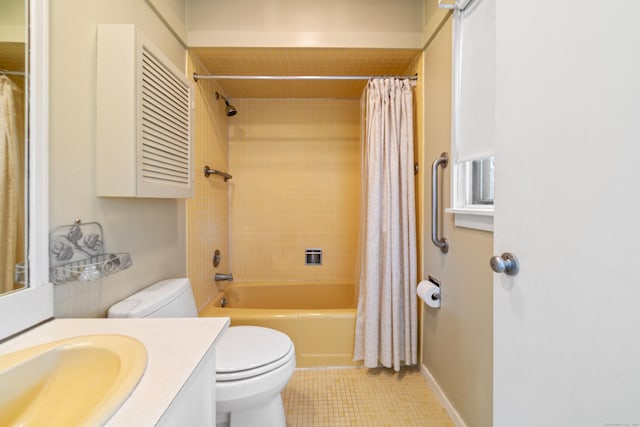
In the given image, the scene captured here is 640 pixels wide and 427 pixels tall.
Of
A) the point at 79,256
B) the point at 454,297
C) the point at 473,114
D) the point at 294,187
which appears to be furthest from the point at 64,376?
the point at 294,187

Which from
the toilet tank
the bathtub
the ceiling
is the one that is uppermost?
the ceiling

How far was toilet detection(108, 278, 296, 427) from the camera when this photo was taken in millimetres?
1013

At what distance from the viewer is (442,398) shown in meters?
1.44


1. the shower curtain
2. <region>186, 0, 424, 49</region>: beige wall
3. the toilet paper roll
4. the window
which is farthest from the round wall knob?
<region>186, 0, 424, 49</region>: beige wall

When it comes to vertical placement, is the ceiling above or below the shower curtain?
above

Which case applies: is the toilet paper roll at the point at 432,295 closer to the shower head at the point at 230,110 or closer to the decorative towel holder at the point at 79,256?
the decorative towel holder at the point at 79,256

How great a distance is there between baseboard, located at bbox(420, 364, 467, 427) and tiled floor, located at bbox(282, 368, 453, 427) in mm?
27

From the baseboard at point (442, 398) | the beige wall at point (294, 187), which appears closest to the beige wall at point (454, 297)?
the baseboard at point (442, 398)

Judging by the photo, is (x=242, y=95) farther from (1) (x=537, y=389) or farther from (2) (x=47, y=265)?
(1) (x=537, y=389)

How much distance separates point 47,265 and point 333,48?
5.76 ft

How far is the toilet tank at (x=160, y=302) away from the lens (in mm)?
990

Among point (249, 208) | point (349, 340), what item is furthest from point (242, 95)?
point (349, 340)

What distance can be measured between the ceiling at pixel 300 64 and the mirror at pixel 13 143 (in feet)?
3.73

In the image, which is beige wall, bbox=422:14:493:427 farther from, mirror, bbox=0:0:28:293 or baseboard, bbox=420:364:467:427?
mirror, bbox=0:0:28:293
